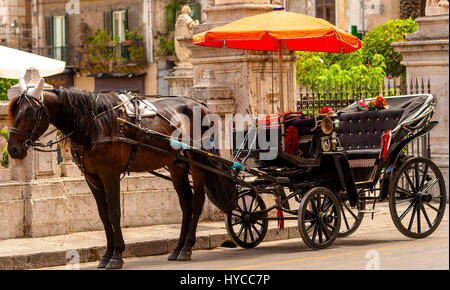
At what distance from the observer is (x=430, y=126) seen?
1255 cm

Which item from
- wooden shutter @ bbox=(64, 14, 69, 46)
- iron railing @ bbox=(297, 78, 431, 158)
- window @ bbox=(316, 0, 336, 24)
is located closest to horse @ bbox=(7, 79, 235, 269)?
iron railing @ bbox=(297, 78, 431, 158)

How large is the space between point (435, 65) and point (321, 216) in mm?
6552

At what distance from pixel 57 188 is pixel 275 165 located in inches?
109

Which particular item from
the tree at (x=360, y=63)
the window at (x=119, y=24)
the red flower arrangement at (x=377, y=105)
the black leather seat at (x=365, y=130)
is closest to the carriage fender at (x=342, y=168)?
the black leather seat at (x=365, y=130)

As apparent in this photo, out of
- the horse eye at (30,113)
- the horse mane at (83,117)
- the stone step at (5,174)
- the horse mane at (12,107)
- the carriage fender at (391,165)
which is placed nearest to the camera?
the horse eye at (30,113)

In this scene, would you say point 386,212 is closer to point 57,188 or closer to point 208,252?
point 208,252

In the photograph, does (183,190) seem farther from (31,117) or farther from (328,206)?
(31,117)

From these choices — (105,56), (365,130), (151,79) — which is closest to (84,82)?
(105,56)

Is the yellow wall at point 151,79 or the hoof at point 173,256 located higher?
the yellow wall at point 151,79

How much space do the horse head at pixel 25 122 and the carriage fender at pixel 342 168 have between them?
3.51m

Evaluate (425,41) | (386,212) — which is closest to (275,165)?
(386,212)

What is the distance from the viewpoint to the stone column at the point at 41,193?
12242mm

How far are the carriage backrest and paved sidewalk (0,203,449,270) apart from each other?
1.37 meters

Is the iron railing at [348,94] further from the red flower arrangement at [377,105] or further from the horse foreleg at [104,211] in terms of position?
the horse foreleg at [104,211]
